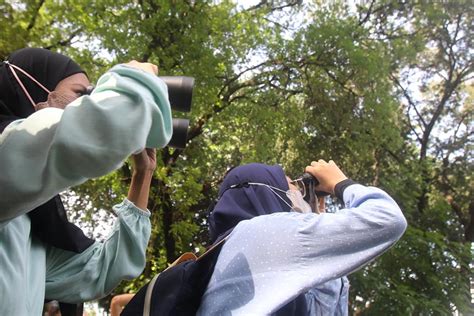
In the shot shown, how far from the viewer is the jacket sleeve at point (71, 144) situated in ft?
2.87

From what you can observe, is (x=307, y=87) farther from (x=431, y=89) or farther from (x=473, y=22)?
(x=431, y=89)

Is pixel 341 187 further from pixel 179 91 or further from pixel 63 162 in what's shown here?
pixel 63 162

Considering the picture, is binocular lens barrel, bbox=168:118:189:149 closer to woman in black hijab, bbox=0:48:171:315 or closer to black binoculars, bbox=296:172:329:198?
woman in black hijab, bbox=0:48:171:315

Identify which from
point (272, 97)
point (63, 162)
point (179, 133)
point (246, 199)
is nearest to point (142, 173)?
point (179, 133)

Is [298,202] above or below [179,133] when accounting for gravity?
below

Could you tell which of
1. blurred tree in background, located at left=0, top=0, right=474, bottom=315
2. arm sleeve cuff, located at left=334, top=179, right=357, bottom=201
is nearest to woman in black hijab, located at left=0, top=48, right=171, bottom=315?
arm sleeve cuff, located at left=334, top=179, right=357, bottom=201

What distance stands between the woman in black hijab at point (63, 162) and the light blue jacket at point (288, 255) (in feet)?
1.06

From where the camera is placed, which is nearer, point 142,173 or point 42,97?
point 42,97

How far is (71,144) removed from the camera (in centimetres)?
86

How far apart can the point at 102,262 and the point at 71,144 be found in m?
0.81

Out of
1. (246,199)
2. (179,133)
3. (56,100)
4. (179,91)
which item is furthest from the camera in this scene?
(246,199)

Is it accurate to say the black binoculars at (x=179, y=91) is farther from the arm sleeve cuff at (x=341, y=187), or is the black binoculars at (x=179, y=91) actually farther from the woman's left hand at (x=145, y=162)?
the arm sleeve cuff at (x=341, y=187)

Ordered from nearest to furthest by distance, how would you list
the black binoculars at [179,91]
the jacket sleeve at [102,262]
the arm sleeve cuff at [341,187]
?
the black binoculars at [179,91] < the jacket sleeve at [102,262] < the arm sleeve cuff at [341,187]

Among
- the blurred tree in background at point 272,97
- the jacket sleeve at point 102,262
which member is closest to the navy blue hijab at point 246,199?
the jacket sleeve at point 102,262
